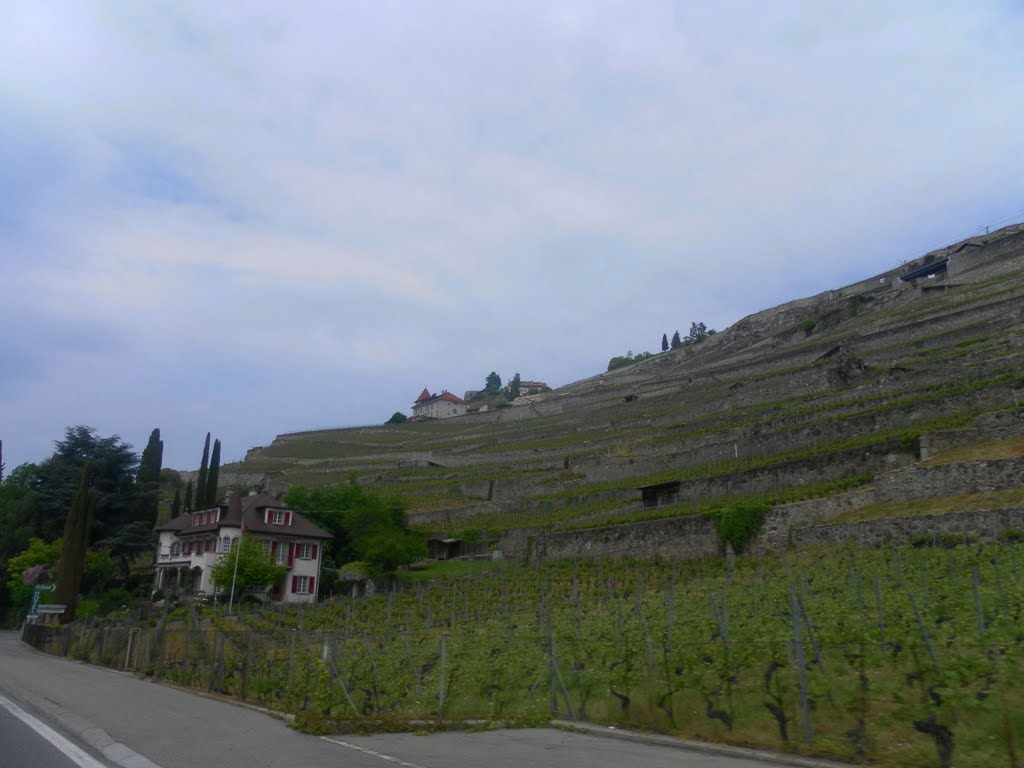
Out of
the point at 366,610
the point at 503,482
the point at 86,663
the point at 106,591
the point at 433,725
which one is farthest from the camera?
the point at 503,482

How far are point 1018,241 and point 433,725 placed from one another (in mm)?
94668

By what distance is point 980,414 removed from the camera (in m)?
37.9

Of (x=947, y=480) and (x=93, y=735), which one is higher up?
(x=947, y=480)

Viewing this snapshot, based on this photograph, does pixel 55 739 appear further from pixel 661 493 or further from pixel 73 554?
pixel 73 554

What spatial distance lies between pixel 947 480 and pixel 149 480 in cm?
6196

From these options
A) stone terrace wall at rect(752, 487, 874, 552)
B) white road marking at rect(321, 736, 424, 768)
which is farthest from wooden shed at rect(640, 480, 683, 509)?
white road marking at rect(321, 736, 424, 768)

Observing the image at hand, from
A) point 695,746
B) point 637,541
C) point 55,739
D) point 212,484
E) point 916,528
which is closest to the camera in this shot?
point 695,746

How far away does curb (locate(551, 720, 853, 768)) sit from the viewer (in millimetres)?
9984

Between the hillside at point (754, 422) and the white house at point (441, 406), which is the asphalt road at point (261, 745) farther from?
the white house at point (441, 406)

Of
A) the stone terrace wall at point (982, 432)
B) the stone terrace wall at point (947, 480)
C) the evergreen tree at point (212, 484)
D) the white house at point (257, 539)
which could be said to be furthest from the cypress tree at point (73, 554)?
the stone terrace wall at point (982, 432)

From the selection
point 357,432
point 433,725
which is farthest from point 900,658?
point 357,432

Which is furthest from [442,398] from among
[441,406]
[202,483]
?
[202,483]

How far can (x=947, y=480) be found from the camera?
31.6 m

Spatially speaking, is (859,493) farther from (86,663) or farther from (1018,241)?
(1018,241)
